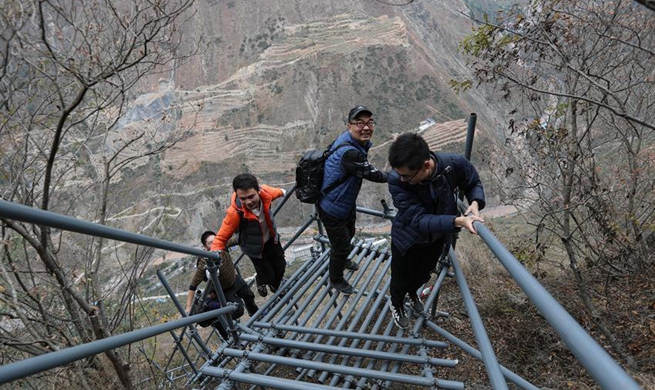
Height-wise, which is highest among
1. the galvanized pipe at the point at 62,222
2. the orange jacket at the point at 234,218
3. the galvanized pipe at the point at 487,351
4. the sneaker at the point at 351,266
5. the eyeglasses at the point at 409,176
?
the galvanized pipe at the point at 62,222

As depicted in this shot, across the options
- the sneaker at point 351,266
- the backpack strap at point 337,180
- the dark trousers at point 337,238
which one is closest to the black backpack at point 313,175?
the backpack strap at point 337,180

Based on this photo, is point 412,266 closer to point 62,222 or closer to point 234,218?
point 234,218

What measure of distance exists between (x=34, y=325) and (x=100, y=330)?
1231 millimetres

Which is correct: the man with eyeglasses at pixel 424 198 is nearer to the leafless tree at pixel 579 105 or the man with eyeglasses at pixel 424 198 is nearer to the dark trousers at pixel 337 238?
the dark trousers at pixel 337 238

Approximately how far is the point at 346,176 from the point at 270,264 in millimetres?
1475

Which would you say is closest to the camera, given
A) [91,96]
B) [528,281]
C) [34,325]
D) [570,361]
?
[528,281]

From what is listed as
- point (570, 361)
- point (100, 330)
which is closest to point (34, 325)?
point (100, 330)

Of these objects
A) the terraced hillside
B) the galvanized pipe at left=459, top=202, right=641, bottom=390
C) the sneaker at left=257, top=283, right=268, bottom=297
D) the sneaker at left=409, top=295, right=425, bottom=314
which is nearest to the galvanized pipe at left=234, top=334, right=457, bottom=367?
the sneaker at left=409, top=295, right=425, bottom=314

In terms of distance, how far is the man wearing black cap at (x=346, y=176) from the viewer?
121 inches

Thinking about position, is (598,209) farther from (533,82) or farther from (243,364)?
(243,364)

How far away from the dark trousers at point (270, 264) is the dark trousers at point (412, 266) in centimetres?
155

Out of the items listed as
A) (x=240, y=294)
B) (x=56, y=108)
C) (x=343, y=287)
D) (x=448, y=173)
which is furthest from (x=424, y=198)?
(x=56, y=108)

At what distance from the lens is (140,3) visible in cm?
442

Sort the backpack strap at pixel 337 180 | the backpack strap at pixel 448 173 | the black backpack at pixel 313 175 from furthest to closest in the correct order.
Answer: the black backpack at pixel 313 175 < the backpack strap at pixel 337 180 < the backpack strap at pixel 448 173
